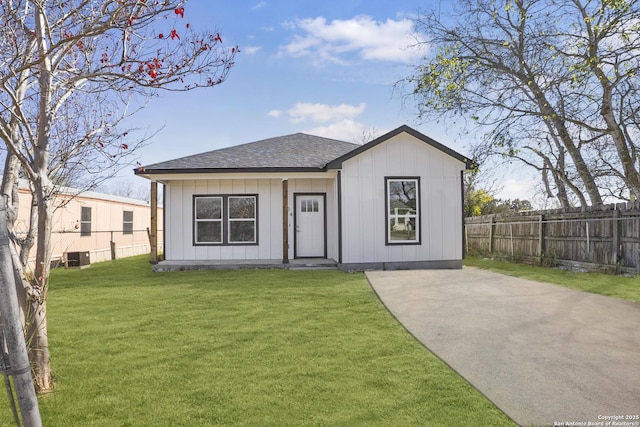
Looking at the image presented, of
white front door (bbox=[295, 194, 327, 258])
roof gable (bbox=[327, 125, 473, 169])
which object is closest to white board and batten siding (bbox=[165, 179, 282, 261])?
white front door (bbox=[295, 194, 327, 258])

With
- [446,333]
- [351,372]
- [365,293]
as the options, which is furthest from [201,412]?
[365,293]

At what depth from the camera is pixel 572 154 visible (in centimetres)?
1445

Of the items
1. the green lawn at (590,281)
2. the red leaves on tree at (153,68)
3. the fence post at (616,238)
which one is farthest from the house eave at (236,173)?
the red leaves on tree at (153,68)

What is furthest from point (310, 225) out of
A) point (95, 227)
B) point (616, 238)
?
point (95, 227)

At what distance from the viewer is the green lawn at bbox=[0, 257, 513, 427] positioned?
3.35 metres

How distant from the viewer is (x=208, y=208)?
1301 centimetres

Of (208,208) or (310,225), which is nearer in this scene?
(208,208)

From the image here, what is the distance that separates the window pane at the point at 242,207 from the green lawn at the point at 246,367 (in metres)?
5.36

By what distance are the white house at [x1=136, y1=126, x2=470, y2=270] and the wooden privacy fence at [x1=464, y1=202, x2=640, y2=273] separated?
3.51 m

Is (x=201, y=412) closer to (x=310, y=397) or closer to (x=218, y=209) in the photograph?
(x=310, y=397)

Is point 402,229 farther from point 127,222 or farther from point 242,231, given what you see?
point 127,222

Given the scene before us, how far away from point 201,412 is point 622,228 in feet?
36.9

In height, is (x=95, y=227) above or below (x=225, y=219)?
below

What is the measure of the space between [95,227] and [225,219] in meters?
7.05
